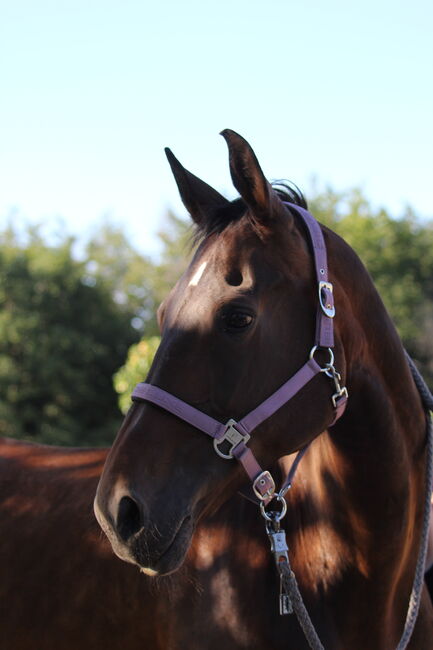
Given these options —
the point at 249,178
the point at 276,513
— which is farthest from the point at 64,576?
the point at 249,178

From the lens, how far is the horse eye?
212 cm

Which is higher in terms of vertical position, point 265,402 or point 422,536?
point 265,402

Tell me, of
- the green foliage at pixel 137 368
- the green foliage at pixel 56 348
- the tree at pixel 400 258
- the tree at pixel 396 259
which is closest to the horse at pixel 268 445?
the green foliage at pixel 137 368

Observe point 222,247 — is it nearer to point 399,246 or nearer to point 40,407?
point 40,407

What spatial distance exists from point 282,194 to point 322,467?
1034 mm

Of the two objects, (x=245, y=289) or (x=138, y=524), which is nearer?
(x=138, y=524)

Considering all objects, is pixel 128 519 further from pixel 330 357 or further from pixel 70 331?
pixel 70 331

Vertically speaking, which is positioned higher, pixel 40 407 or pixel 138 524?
pixel 138 524

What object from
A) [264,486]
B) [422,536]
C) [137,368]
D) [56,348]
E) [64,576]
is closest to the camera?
[264,486]

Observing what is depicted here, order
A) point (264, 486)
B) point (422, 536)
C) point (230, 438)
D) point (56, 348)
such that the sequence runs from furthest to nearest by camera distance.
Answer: point (56, 348)
point (422, 536)
point (264, 486)
point (230, 438)

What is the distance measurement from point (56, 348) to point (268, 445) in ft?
73.9

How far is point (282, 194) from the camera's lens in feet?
8.58

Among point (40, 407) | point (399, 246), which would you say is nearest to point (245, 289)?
point (40, 407)

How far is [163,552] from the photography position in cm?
194
